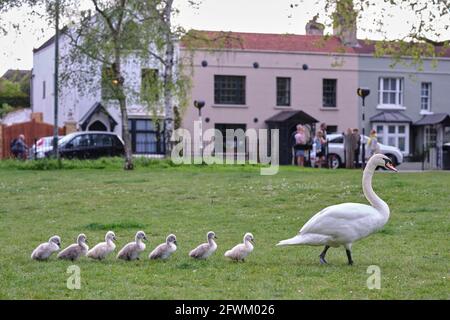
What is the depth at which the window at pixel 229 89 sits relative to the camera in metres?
55.1

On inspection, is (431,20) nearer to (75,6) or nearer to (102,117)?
(75,6)

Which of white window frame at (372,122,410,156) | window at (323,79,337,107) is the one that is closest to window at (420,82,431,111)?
white window frame at (372,122,410,156)

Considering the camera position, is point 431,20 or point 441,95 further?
point 441,95

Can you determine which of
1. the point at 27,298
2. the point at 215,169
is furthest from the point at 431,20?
the point at 27,298

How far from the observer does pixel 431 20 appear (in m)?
28.2

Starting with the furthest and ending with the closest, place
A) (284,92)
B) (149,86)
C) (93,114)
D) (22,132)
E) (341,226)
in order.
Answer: (284,92), (93,114), (22,132), (149,86), (341,226)

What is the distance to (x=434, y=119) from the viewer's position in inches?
2179

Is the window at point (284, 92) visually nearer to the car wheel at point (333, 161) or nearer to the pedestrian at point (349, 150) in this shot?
the car wheel at point (333, 161)

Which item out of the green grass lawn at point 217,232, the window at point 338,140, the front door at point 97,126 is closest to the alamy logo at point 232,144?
the window at point 338,140

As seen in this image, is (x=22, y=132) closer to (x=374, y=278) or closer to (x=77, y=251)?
(x=77, y=251)

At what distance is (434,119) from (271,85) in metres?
10.7

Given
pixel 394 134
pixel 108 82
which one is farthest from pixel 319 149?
pixel 394 134
